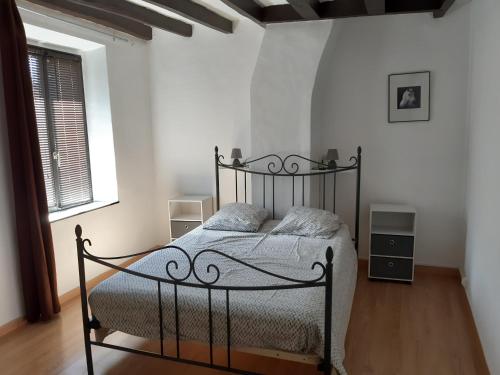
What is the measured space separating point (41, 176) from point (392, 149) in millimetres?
2983

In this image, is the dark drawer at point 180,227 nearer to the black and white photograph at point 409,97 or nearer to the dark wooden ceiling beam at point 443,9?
the black and white photograph at point 409,97

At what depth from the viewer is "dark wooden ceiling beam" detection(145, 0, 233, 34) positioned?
2848mm

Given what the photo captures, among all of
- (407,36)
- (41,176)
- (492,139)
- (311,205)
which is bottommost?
(311,205)

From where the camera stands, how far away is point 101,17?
330 centimetres

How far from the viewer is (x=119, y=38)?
3.72 m

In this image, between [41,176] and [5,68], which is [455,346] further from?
[5,68]

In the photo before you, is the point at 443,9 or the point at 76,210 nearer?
the point at 443,9

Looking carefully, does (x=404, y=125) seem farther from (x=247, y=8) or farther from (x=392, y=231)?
(x=247, y=8)

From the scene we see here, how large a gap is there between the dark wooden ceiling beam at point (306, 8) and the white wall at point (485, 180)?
1144mm

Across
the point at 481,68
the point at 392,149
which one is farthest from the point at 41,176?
the point at 481,68

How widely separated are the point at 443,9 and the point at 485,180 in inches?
58.5

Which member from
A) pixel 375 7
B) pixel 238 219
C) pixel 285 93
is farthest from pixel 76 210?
pixel 375 7

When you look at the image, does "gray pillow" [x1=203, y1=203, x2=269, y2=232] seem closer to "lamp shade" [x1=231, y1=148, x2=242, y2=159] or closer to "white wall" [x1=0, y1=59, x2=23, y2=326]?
"lamp shade" [x1=231, y1=148, x2=242, y2=159]

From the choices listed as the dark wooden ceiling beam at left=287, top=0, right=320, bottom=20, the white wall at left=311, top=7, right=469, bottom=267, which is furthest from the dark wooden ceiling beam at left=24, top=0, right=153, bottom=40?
the white wall at left=311, top=7, right=469, bottom=267
